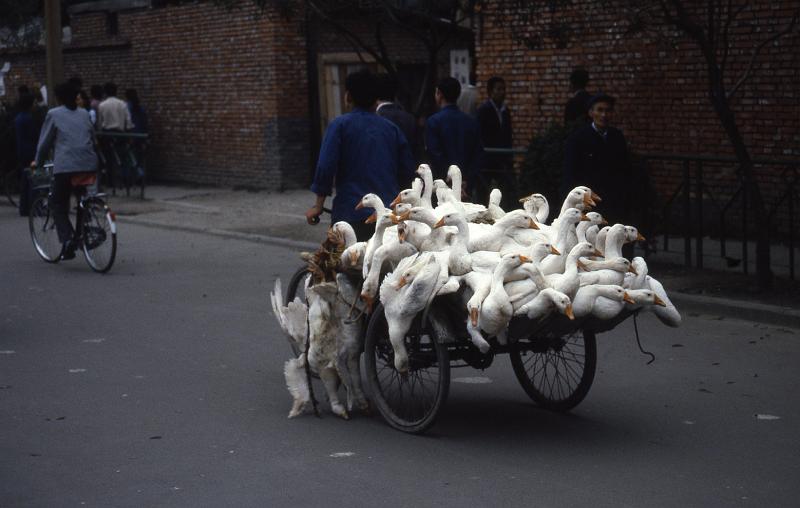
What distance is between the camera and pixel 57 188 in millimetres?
13539

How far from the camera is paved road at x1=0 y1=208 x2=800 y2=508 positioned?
5.75m

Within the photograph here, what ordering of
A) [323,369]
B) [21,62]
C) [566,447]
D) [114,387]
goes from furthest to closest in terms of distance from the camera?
[21,62], [114,387], [323,369], [566,447]

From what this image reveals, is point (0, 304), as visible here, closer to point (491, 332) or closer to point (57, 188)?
point (57, 188)

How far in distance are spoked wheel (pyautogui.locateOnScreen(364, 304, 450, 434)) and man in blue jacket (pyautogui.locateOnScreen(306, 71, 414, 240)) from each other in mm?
1312

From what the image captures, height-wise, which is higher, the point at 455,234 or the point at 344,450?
the point at 455,234

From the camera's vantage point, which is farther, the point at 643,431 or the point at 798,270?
the point at 798,270

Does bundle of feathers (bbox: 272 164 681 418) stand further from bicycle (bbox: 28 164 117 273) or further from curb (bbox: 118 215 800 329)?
bicycle (bbox: 28 164 117 273)

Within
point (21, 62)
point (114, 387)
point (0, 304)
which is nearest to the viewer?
point (114, 387)

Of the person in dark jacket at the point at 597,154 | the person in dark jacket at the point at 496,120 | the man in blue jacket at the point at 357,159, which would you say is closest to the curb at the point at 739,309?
the person in dark jacket at the point at 597,154

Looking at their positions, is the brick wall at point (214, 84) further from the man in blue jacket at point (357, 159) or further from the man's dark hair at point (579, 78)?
the man in blue jacket at point (357, 159)

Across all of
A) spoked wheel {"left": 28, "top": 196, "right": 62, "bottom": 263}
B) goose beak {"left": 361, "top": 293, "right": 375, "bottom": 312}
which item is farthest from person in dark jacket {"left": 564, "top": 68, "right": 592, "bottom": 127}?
goose beak {"left": 361, "top": 293, "right": 375, "bottom": 312}

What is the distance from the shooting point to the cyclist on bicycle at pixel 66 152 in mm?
13289

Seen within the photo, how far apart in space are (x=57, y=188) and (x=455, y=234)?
808 centimetres

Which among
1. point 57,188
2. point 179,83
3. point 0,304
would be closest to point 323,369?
point 0,304
